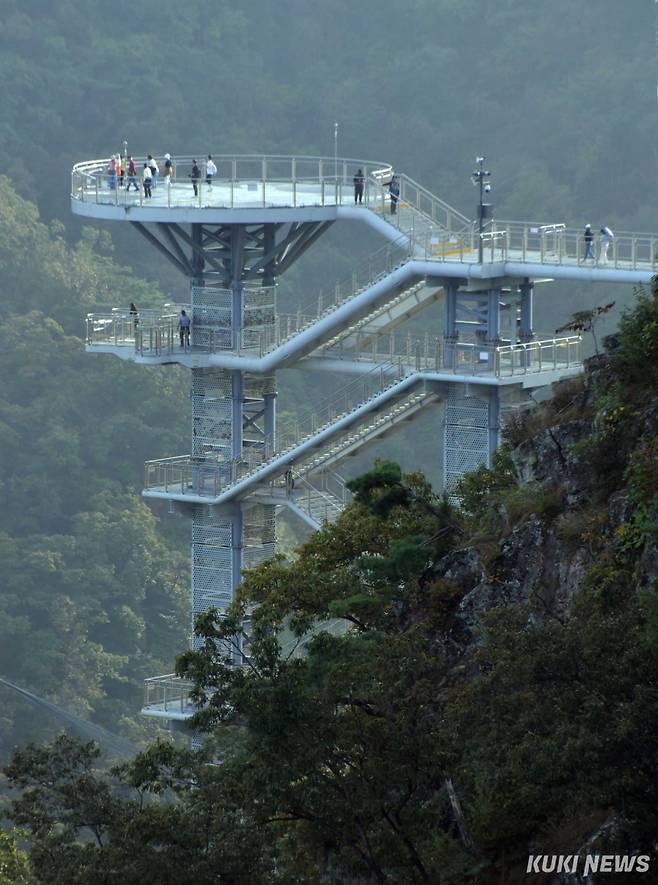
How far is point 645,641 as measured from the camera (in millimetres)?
22891

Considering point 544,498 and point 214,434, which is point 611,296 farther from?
point 544,498

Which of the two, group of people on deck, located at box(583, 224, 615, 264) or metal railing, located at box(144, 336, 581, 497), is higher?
group of people on deck, located at box(583, 224, 615, 264)

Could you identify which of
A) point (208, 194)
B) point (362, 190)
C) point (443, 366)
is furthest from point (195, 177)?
point (443, 366)

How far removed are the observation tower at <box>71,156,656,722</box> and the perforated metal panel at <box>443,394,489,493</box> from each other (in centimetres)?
4

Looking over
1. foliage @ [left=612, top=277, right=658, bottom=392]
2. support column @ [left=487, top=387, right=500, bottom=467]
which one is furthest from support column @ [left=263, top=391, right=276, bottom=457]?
foliage @ [left=612, top=277, right=658, bottom=392]

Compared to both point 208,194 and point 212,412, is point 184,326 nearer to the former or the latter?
point 212,412

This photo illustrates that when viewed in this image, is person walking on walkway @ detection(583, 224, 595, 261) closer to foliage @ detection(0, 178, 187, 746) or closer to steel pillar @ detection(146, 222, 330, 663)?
steel pillar @ detection(146, 222, 330, 663)

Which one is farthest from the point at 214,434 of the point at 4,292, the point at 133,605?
the point at 4,292

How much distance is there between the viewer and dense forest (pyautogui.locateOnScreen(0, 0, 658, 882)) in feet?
299

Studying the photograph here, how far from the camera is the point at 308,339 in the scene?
48094mm

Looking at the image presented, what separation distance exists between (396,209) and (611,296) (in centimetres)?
5178

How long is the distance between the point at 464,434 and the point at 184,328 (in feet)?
22.4

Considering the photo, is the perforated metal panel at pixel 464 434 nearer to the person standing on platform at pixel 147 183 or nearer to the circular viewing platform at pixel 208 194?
the circular viewing platform at pixel 208 194

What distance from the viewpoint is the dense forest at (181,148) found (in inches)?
A: 3588
